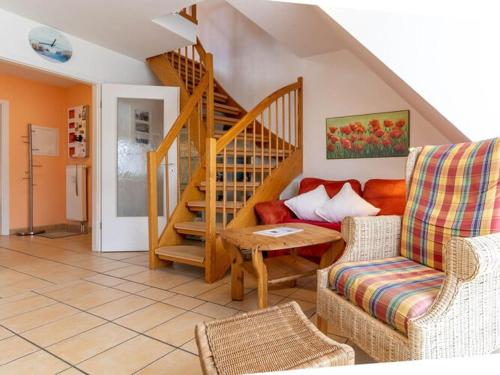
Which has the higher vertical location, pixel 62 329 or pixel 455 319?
pixel 455 319

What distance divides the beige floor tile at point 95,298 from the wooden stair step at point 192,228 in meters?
Result: 0.81

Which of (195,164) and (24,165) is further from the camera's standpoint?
(24,165)

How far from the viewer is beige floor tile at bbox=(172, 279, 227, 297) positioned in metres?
2.50

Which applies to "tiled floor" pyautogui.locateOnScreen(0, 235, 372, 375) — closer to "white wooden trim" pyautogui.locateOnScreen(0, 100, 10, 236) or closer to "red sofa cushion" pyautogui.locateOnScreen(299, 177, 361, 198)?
"red sofa cushion" pyautogui.locateOnScreen(299, 177, 361, 198)

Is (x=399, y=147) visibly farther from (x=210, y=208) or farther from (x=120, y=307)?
(x=120, y=307)

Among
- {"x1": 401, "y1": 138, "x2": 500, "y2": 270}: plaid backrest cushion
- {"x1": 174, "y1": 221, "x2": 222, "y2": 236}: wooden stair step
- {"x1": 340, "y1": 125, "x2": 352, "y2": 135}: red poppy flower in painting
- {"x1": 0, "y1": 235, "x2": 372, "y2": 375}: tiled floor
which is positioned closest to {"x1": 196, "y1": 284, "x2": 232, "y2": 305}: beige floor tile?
{"x1": 0, "y1": 235, "x2": 372, "y2": 375}: tiled floor

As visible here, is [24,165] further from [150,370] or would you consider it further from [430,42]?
[430,42]

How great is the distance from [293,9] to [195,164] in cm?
203

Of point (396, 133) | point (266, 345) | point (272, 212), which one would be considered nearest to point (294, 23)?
point (396, 133)

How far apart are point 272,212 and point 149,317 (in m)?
1.45

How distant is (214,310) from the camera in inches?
84.9

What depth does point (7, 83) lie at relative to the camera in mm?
4809

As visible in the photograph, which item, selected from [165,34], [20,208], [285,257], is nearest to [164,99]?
[165,34]

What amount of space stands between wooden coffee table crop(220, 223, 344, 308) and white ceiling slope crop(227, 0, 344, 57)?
1706mm
